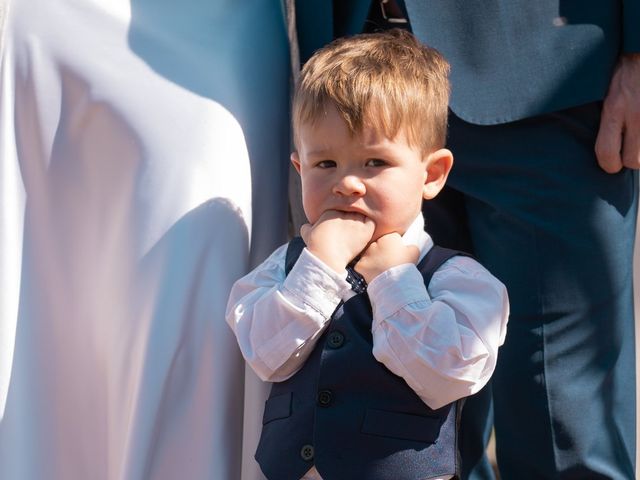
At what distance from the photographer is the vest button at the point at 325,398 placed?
1734mm

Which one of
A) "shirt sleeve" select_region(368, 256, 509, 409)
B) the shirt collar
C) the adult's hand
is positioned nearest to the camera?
"shirt sleeve" select_region(368, 256, 509, 409)

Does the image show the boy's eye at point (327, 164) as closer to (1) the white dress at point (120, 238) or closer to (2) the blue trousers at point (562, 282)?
(1) the white dress at point (120, 238)

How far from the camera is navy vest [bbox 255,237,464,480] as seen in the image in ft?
5.65

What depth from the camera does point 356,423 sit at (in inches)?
67.8

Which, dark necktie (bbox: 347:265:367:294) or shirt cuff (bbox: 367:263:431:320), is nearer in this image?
shirt cuff (bbox: 367:263:431:320)

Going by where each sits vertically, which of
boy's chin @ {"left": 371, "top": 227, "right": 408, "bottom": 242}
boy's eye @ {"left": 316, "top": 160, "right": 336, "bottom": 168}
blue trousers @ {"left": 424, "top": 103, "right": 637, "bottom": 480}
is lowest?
blue trousers @ {"left": 424, "top": 103, "right": 637, "bottom": 480}

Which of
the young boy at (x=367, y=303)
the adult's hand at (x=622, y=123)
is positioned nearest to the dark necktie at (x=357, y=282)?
the young boy at (x=367, y=303)

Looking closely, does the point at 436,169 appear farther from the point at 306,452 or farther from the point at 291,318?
the point at 306,452

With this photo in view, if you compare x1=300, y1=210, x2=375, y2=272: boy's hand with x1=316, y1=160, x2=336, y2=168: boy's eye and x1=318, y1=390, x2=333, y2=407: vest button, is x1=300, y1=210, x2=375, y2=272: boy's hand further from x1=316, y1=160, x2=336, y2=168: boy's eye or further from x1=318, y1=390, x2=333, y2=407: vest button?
x1=318, y1=390, x2=333, y2=407: vest button

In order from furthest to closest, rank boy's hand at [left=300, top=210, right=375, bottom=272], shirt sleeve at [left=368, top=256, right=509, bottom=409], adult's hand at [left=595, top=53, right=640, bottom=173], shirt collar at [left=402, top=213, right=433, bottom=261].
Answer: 1. adult's hand at [left=595, top=53, right=640, bottom=173]
2. shirt collar at [left=402, top=213, right=433, bottom=261]
3. boy's hand at [left=300, top=210, right=375, bottom=272]
4. shirt sleeve at [left=368, top=256, right=509, bottom=409]

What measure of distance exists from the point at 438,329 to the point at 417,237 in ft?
0.90

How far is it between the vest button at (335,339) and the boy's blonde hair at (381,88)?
34 cm

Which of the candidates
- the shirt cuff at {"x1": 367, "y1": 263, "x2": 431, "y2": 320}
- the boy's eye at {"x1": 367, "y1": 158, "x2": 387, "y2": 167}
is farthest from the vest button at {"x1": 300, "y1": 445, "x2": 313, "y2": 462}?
the boy's eye at {"x1": 367, "y1": 158, "x2": 387, "y2": 167}

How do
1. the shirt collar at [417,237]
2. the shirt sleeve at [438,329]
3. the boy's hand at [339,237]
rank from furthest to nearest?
the shirt collar at [417,237] < the boy's hand at [339,237] < the shirt sleeve at [438,329]
